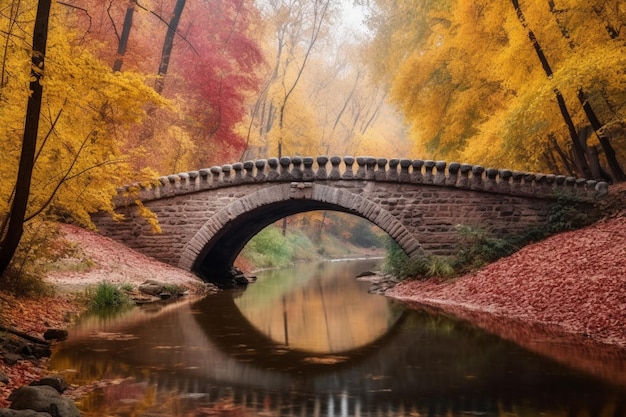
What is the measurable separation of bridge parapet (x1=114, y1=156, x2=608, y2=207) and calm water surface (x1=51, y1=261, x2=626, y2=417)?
193 inches

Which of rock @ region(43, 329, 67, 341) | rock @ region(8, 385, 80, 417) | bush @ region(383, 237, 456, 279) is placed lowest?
rock @ region(8, 385, 80, 417)

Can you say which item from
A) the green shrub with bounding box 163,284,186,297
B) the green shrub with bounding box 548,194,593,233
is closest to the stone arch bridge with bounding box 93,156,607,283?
the green shrub with bounding box 548,194,593,233

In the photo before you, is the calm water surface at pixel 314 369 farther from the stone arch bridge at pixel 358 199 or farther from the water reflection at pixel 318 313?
the stone arch bridge at pixel 358 199

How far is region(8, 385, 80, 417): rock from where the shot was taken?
5617 millimetres

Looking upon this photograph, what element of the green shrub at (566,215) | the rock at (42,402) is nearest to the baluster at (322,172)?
the green shrub at (566,215)

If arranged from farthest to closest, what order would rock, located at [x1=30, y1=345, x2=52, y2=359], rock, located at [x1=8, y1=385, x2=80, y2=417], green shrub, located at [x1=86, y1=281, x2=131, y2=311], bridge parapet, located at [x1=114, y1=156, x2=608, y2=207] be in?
bridge parapet, located at [x1=114, y1=156, x2=608, y2=207] → green shrub, located at [x1=86, y1=281, x2=131, y2=311] → rock, located at [x1=30, y1=345, x2=52, y2=359] → rock, located at [x1=8, y1=385, x2=80, y2=417]

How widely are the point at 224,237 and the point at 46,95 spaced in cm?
1258

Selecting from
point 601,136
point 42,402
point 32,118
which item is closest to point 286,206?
point 601,136

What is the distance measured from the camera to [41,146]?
31.1 feet

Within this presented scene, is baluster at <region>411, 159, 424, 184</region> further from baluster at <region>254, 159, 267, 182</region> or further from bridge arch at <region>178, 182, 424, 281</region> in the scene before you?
baluster at <region>254, 159, 267, 182</region>

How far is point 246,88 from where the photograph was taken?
26.7 meters

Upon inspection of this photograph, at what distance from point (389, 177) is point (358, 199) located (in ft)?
3.33

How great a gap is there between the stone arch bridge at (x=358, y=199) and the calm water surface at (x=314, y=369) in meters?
4.36

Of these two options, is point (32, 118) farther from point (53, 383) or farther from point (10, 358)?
point (53, 383)
